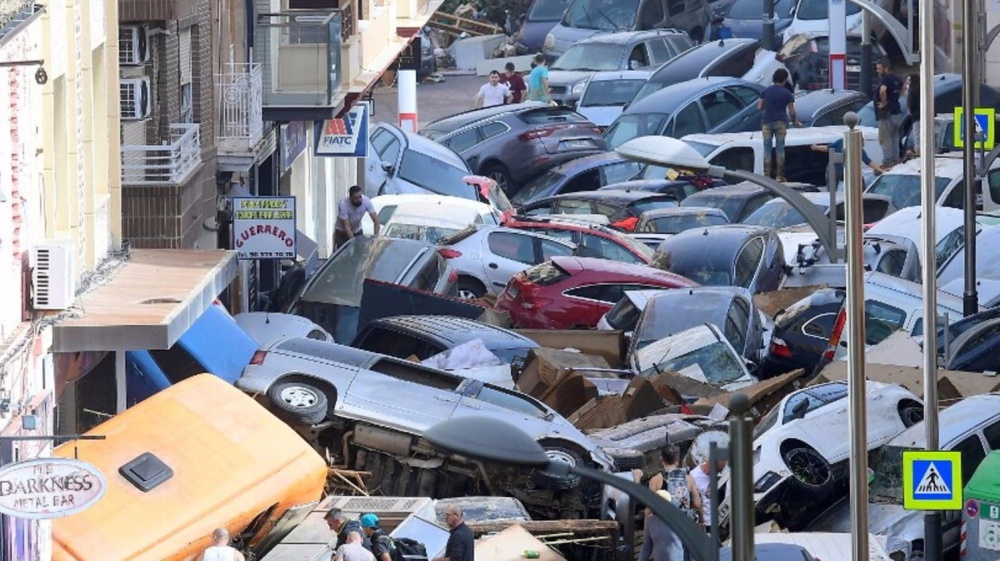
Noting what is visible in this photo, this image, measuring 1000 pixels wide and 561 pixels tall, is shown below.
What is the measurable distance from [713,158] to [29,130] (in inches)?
829

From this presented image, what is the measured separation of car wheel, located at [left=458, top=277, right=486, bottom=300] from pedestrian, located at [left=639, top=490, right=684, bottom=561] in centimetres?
1206

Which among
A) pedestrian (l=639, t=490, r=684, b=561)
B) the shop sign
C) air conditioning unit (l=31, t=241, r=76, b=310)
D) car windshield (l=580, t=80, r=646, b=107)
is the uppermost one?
car windshield (l=580, t=80, r=646, b=107)

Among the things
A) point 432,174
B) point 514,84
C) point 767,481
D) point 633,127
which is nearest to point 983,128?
point 767,481

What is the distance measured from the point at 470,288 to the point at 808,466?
11096mm

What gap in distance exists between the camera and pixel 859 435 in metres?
14.9

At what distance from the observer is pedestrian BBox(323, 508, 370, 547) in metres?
16.6

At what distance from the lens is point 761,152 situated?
37.1 m

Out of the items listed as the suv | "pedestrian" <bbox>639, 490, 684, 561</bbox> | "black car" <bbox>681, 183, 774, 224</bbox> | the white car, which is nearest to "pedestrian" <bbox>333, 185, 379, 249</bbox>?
"black car" <bbox>681, 183, 774, 224</bbox>

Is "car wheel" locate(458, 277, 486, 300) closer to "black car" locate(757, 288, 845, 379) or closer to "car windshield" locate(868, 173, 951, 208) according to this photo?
"black car" locate(757, 288, 845, 379)

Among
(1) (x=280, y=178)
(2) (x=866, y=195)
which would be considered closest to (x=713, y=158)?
(2) (x=866, y=195)

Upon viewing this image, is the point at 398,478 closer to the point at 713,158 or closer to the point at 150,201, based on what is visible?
the point at 150,201

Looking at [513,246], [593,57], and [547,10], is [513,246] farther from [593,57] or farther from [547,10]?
[547,10]

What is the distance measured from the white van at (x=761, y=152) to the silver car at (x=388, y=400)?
1656 cm

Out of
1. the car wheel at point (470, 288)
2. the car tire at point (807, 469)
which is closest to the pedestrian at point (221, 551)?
the car tire at point (807, 469)
